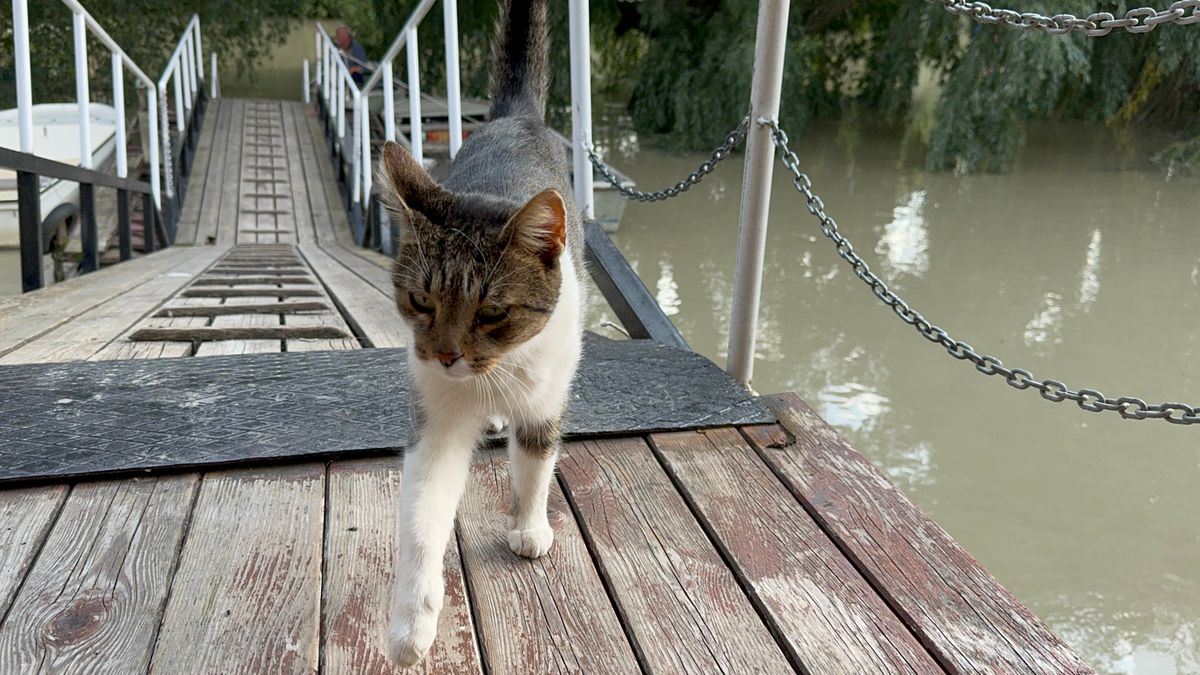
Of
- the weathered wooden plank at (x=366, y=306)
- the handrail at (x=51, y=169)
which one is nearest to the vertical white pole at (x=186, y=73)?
the handrail at (x=51, y=169)

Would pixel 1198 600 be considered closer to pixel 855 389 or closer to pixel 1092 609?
pixel 1092 609

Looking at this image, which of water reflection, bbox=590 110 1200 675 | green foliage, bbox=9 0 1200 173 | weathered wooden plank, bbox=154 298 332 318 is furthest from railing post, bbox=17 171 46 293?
water reflection, bbox=590 110 1200 675

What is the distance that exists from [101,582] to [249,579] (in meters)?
0.22

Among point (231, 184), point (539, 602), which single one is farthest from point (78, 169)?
point (231, 184)

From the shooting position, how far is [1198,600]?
3.03 meters

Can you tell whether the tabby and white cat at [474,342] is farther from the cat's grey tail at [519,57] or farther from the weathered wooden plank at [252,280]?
the weathered wooden plank at [252,280]

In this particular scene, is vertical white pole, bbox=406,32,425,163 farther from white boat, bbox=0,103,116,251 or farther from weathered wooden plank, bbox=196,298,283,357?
white boat, bbox=0,103,116,251

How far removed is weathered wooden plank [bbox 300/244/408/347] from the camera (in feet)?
8.55

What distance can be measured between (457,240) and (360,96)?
5166mm

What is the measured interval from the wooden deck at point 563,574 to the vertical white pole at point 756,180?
218mm

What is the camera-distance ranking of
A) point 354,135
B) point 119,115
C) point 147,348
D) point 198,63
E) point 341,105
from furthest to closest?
point 198,63 < point 341,105 < point 354,135 < point 119,115 < point 147,348

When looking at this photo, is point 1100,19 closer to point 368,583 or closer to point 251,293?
point 368,583

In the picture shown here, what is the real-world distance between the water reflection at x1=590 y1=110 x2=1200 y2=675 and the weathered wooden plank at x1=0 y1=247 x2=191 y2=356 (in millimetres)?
2958

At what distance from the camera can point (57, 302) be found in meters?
3.04
